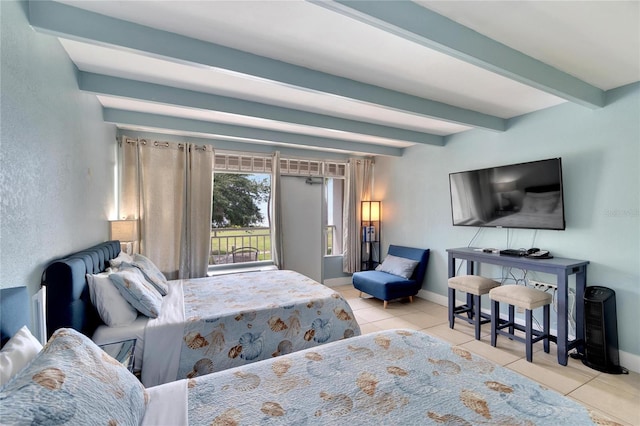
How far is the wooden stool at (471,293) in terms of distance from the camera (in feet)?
10.6

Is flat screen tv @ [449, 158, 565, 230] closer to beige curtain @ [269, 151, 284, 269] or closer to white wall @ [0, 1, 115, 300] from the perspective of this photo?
beige curtain @ [269, 151, 284, 269]

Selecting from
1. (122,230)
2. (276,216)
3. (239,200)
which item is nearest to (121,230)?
(122,230)

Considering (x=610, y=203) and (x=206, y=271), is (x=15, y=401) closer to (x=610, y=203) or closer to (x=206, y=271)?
(x=206, y=271)

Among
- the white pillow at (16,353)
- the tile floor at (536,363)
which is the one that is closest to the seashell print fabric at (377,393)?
the tile floor at (536,363)

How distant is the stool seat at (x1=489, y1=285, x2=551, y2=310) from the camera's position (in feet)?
8.81

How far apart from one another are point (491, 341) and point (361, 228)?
293 centimetres

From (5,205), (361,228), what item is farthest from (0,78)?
(361,228)

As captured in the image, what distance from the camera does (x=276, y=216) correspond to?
4.77 metres

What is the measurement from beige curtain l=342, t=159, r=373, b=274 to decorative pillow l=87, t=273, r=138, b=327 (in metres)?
3.88

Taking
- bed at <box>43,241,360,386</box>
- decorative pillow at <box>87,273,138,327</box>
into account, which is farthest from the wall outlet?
decorative pillow at <box>87,273,138,327</box>

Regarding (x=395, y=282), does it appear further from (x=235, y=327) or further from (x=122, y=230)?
(x=122, y=230)

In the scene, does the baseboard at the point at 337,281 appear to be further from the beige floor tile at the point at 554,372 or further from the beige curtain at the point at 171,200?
the beige floor tile at the point at 554,372

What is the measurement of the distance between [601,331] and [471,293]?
108 centimetres

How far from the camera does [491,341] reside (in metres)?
3.07
